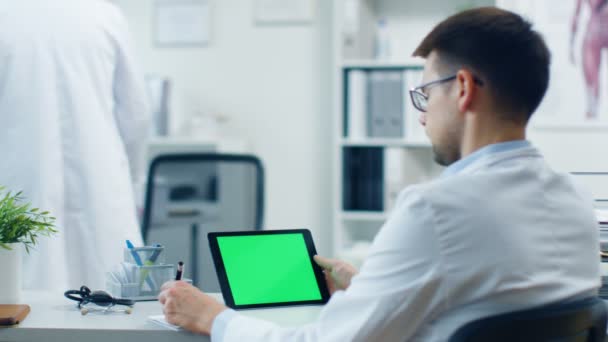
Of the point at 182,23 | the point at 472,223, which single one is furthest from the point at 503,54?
the point at 182,23

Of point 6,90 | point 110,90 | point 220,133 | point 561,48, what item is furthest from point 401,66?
point 6,90

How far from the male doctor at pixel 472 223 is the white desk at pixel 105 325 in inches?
3.1

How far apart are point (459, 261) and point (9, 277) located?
0.81m

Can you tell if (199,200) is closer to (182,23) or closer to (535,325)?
(182,23)

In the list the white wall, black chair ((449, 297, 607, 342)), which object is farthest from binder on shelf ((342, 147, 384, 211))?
black chair ((449, 297, 607, 342))

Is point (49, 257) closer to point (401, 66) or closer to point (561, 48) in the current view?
point (401, 66)

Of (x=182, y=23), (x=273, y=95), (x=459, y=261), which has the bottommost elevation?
(x=459, y=261)

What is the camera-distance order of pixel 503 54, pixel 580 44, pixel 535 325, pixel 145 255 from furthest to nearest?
pixel 580 44, pixel 145 255, pixel 503 54, pixel 535 325

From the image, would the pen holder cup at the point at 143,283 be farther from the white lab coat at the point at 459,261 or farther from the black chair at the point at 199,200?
the black chair at the point at 199,200

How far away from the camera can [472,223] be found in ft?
3.39

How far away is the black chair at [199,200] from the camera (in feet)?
9.27

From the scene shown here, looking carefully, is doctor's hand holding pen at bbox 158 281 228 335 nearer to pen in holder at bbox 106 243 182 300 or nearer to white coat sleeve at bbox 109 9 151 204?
pen in holder at bbox 106 243 182 300

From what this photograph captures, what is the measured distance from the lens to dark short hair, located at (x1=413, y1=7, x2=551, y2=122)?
113 cm

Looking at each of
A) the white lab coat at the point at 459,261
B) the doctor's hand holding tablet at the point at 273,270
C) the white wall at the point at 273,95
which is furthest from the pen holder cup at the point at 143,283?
the white wall at the point at 273,95
